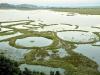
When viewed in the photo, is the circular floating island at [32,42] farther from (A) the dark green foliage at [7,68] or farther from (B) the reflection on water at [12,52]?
(A) the dark green foliage at [7,68]

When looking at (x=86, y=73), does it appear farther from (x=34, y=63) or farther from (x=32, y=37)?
(x=32, y=37)

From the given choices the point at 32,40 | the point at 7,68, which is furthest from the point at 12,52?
the point at 7,68

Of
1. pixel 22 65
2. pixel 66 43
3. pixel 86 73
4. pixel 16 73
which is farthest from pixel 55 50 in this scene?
pixel 16 73

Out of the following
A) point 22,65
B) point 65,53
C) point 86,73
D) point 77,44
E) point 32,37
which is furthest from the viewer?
point 32,37

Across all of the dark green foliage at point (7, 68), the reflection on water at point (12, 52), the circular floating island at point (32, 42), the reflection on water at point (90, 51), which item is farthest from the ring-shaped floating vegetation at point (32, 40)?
the dark green foliage at point (7, 68)

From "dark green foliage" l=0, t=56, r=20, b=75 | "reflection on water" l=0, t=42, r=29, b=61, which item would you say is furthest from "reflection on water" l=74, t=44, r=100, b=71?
"dark green foliage" l=0, t=56, r=20, b=75

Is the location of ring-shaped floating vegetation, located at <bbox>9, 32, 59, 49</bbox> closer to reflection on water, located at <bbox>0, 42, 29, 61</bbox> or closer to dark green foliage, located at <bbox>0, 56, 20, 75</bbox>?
reflection on water, located at <bbox>0, 42, 29, 61</bbox>
